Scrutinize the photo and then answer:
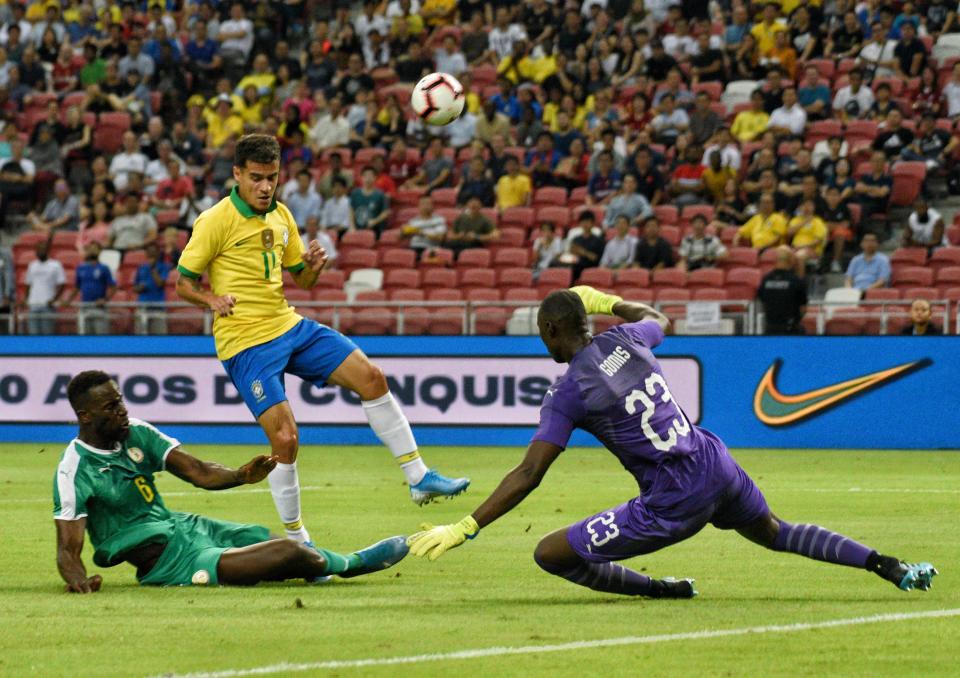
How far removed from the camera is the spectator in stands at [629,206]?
2233 cm

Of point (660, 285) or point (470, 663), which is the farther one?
point (660, 285)

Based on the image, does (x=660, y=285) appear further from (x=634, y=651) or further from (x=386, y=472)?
(x=634, y=651)

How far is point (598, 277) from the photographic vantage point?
21.2 m

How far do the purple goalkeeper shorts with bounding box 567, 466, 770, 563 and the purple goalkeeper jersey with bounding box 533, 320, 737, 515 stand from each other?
5 cm

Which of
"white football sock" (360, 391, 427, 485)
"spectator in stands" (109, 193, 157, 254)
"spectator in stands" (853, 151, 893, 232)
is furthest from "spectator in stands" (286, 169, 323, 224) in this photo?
"white football sock" (360, 391, 427, 485)

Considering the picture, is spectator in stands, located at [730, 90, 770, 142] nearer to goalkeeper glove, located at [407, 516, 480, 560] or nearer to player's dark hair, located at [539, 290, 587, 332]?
player's dark hair, located at [539, 290, 587, 332]

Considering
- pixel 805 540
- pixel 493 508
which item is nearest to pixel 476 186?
pixel 805 540

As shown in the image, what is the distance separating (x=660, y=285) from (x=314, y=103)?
870 centimetres

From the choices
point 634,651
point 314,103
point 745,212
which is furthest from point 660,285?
point 634,651

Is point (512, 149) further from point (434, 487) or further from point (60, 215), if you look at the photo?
point (434, 487)

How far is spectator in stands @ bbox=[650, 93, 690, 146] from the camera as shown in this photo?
2400cm

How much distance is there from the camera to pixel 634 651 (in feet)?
20.5

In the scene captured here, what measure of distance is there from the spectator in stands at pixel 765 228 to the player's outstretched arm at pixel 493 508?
14.6 meters

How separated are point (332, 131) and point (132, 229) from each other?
3.81m
